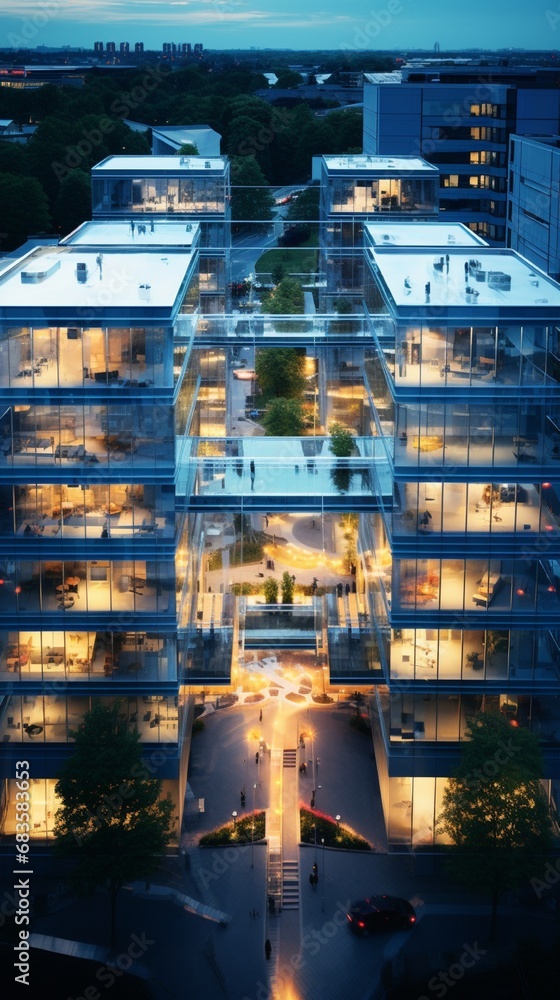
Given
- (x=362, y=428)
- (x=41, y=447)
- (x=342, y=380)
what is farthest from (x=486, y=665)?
(x=342, y=380)

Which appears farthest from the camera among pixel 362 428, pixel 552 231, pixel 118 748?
pixel 552 231

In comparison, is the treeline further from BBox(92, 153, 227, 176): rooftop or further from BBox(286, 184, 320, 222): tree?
BBox(92, 153, 227, 176): rooftop

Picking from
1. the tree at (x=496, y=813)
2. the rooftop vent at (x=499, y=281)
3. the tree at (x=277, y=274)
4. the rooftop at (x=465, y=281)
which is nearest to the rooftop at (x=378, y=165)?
the tree at (x=277, y=274)

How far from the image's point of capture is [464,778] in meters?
34.0

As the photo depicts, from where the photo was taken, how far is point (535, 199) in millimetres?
88000

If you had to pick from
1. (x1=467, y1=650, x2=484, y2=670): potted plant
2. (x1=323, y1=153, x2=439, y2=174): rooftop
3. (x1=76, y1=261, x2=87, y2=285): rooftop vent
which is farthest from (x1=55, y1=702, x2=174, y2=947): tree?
(x1=323, y1=153, x2=439, y2=174): rooftop

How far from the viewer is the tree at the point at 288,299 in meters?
71.1

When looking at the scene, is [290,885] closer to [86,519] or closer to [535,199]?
[86,519]

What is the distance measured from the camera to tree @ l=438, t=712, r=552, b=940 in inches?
1294

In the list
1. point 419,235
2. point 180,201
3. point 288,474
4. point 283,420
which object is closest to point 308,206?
point 180,201

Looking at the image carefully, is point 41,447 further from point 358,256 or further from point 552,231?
point 552,231

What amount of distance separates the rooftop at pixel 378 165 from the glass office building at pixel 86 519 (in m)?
31.4

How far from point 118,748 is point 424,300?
15260 mm

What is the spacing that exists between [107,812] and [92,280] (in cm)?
1625
